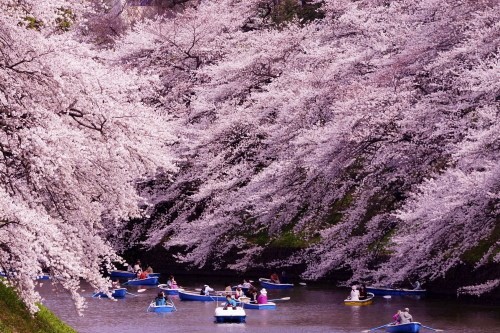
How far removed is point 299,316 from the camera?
34125mm

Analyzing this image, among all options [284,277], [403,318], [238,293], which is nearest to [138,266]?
[284,277]

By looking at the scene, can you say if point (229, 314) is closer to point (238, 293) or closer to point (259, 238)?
point (238, 293)

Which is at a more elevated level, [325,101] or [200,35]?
[200,35]

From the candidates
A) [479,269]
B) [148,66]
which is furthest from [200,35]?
[479,269]

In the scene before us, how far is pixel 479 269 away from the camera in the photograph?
3462 cm

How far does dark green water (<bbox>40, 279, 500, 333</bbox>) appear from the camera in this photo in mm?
31406

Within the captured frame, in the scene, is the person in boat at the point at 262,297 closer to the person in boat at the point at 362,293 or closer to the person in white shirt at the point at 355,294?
the person in white shirt at the point at 355,294

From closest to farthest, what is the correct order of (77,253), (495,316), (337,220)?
(77,253), (495,316), (337,220)

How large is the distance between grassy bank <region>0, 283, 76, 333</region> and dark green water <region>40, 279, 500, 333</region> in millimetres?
9529

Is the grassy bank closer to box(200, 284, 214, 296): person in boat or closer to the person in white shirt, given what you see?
the person in white shirt

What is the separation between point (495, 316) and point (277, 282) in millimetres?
12419

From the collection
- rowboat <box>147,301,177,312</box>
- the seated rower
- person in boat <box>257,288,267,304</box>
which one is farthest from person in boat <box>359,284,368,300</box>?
rowboat <box>147,301,177,312</box>

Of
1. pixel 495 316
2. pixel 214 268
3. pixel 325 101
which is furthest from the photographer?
pixel 214 268

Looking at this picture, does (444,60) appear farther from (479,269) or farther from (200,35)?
(200,35)
